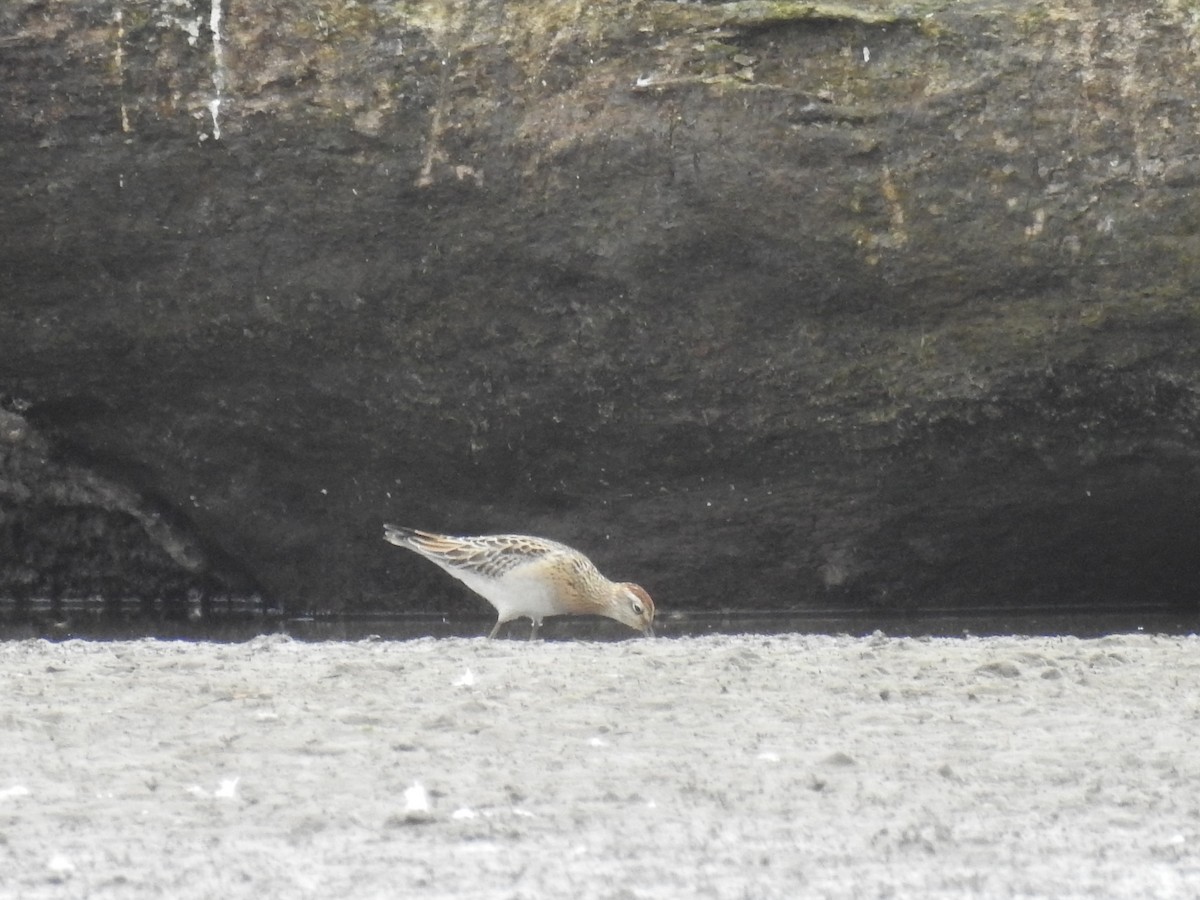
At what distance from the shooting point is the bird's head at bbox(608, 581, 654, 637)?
34.3 feet

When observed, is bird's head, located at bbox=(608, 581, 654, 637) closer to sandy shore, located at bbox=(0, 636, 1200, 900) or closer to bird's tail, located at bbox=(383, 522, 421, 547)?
bird's tail, located at bbox=(383, 522, 421, 547)

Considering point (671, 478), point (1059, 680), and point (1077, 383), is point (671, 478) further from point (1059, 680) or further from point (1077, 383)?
point (1059, 680)

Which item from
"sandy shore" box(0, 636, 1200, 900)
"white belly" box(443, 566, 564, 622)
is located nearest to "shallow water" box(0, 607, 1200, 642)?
"white belly" box(443, 566, 564, 622)

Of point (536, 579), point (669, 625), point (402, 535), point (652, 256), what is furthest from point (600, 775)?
point (669, 625)

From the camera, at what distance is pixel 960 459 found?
11.0 m

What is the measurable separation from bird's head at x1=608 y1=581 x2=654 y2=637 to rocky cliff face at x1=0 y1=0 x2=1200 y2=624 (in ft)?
3.51

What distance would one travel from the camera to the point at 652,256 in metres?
10.4

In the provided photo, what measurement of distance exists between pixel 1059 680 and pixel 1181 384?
3962mm

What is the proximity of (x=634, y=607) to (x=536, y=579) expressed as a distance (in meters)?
0.57

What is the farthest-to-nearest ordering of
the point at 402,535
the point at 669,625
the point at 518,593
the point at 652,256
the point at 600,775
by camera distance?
the point at 669,625, the point at 402,535, the point at 518,593, the point at 652,256, the point at 600,775

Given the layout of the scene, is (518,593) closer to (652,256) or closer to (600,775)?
(652,256)

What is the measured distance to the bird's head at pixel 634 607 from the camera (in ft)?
34.3

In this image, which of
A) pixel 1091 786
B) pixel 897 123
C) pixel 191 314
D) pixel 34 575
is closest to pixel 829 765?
pixel 1091 786

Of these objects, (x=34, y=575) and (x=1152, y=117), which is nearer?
(x=1152, y=117)
